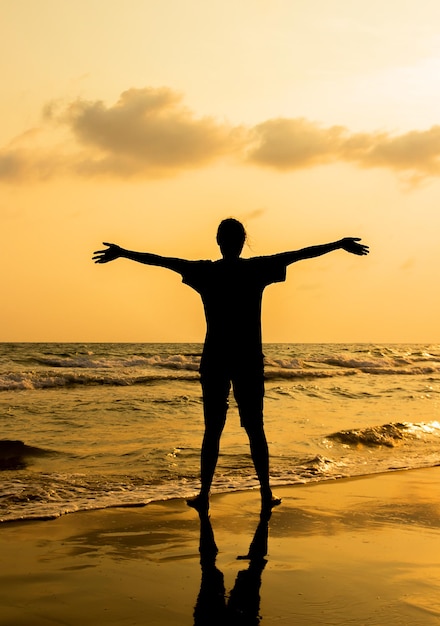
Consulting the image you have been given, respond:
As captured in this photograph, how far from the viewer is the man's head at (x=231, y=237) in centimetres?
541

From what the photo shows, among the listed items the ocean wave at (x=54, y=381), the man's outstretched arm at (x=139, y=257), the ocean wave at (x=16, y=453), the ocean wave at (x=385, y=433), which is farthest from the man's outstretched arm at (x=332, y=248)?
the ocean wave at (x=54, y=381)

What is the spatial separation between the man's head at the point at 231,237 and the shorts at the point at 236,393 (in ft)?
2.85

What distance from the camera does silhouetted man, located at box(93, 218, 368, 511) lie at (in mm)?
5258

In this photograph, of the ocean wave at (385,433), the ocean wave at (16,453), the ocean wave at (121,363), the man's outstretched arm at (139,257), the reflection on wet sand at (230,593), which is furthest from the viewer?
the ocean wave at (121,363)

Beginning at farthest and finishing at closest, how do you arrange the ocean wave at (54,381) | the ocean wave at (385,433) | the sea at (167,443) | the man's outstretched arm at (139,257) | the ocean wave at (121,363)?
the ocean wave at (121,363)
the ocean wave at (54,381)
the ocean wave at (385,433)
the sea at (167,443)
the man's outstretched arm at (139,257)

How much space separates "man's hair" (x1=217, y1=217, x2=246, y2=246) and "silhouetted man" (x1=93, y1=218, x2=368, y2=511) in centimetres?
16

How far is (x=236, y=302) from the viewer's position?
5.27 meters

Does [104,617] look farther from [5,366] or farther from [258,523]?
[5,366]

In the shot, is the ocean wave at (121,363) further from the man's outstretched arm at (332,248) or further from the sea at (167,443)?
the man's outstretched arm at (332,248)

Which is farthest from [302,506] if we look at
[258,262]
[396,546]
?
[258,262]

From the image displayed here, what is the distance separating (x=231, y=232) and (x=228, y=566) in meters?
2.42

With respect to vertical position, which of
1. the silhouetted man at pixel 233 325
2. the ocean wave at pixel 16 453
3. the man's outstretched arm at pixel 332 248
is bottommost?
the ocean wave at pixel 16 453

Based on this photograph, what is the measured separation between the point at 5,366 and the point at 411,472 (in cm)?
3055

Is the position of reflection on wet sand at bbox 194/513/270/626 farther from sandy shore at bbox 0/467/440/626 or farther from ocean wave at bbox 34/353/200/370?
ocean wave at bbox 34/353/200/370
